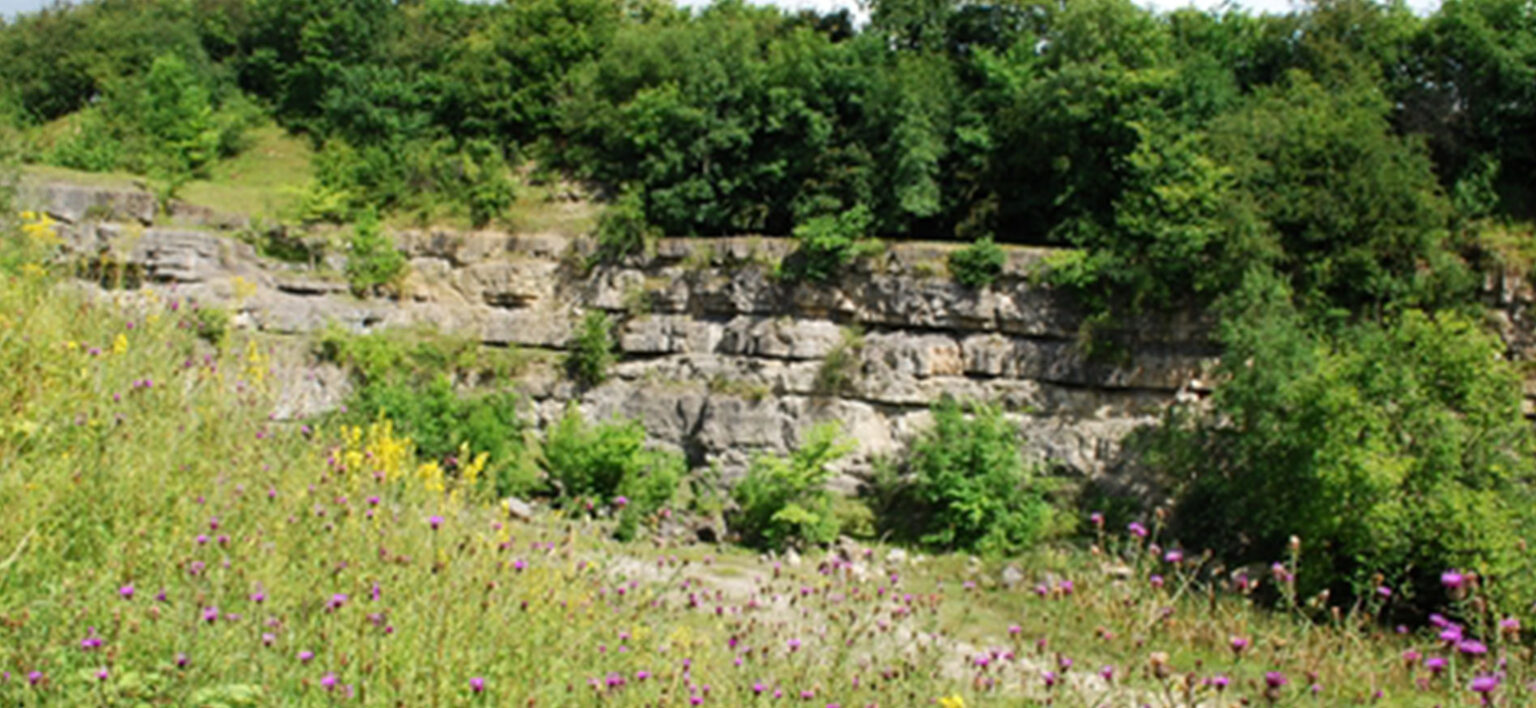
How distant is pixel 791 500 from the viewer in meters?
16.0

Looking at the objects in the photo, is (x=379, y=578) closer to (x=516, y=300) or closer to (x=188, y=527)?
(x=188, y=527)

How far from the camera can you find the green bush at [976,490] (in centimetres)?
1586

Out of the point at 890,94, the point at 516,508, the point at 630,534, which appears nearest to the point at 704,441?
the point at 630,534

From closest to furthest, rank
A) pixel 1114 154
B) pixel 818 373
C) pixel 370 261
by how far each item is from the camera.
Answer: pixel 1114 154, pixel 818 373, pixel 370 261

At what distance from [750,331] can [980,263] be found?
4350mm

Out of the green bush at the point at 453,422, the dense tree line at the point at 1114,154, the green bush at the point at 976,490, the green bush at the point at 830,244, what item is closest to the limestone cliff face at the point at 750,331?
the green bush at the point at 830,244

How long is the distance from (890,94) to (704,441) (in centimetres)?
744

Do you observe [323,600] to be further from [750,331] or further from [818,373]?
[750,331]

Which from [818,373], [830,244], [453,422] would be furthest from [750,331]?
[453,422]

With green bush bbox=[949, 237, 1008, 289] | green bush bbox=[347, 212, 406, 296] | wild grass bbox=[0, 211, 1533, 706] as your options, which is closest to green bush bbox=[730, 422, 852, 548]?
green bush bbox=[949, 237, 1008, 289]

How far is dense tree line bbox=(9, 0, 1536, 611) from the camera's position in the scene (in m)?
12.8

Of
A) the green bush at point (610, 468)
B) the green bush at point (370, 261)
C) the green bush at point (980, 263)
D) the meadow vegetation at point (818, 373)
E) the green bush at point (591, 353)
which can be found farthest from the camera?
the green bush at point (370, 261)

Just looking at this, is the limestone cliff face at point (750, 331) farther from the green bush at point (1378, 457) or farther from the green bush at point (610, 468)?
the green bush at point (1378, 457)

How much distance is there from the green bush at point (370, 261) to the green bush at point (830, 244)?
314 inches
